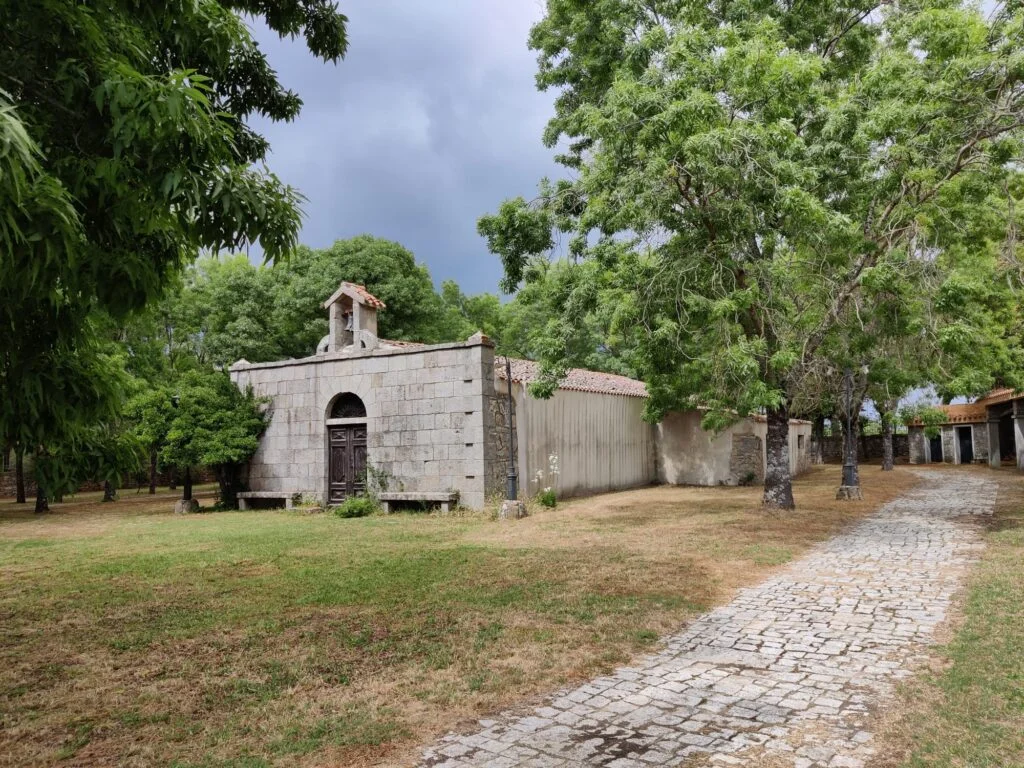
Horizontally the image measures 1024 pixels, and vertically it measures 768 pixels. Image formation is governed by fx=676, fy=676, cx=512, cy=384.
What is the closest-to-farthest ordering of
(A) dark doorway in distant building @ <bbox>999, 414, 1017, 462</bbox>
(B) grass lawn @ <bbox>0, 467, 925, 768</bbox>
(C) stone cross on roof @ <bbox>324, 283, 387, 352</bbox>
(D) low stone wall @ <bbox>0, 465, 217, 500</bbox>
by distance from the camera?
(B) grass lawn @ <bbox>0, 467, 925, 768</bbox>, (C) stone cross on roof @ <bbox>324, 283, 387, 352</bbox>, (D) low stone wall @ <bbox>0, 465, 217, 500</bbox>, (A) dark doorway in distant building @ <bbox>999, 414, 1017, 462</bbox>

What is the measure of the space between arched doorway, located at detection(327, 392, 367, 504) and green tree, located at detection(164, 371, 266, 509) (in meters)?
1.95

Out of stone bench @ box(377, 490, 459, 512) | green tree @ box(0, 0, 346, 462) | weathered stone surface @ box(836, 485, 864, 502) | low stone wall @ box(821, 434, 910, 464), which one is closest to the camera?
green tree @ box(0, 0, 346, 462)

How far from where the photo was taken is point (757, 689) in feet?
13.8

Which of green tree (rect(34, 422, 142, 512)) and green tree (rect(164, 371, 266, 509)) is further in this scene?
green tree (rect(164, 371, 266, 509))

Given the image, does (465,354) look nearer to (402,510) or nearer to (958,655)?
(402,510)

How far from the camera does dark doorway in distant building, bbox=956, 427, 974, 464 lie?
1314 inches

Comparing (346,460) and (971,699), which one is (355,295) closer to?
(346,460)

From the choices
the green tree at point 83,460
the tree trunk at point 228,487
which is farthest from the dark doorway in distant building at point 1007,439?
the green tree at point 83,460

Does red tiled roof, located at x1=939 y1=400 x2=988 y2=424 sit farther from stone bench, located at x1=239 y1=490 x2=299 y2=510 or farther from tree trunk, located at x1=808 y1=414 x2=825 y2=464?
stone bench, located at x1=239 y1=490 x2=299 y2=510

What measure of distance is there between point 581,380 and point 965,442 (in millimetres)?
24718

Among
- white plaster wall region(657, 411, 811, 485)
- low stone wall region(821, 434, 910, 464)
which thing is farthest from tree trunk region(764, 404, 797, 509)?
low stone wall region(821, 434, 910, 464)

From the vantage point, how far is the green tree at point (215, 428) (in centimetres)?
1552

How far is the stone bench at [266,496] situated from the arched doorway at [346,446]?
0.95 meters

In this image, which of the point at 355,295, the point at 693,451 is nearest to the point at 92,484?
the point at 355,295
